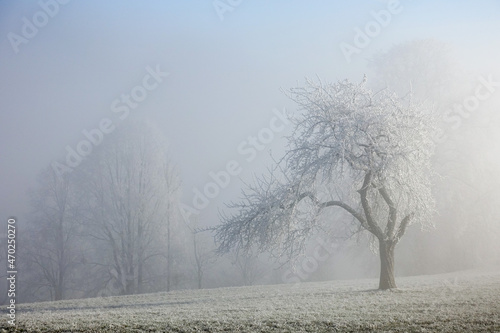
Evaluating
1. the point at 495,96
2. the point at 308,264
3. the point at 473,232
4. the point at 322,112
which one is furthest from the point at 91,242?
the point at 495,96

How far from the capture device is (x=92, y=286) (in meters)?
38.4

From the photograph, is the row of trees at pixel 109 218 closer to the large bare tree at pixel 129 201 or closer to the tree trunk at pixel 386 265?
the large bare tree at pixel 129 201

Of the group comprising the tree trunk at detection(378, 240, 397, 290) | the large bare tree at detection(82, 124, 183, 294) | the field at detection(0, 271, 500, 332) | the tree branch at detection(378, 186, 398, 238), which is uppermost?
the large bare tree at detection(82, 124, 183, 294)

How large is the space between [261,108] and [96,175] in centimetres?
10072

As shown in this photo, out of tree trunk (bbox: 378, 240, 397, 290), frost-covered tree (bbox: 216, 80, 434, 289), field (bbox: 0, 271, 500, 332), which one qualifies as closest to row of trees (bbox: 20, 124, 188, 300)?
frost-covered tree (bbox: 216, 80, 434, 289)

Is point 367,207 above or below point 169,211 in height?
below

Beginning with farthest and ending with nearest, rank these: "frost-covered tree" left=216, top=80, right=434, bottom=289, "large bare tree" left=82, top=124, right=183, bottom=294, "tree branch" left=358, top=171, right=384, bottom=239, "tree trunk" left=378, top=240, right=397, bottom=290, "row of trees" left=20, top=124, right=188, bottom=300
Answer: "row of trees" left=20, top=124, right=188, bottom=300 < "large bare tree" left=82, top=124, right=183, bottom=294 < "tree trunk" left=378, top=240, right=397, bottom=290 < "tree branch" left=358, top=171, right=384, bottom=239 < "frost-covered tree" left=216, top=80, right=434, bottom=289

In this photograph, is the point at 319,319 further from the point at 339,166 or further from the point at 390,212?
the point at 390,212

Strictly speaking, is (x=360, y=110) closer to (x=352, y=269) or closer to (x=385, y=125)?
(x=385, y=125)

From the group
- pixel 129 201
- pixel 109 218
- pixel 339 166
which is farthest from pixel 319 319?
pixel 109 218

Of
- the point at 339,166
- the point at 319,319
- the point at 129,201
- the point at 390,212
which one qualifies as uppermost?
the point at 129,201

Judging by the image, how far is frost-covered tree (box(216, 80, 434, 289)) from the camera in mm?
17156

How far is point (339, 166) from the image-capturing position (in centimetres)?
1786

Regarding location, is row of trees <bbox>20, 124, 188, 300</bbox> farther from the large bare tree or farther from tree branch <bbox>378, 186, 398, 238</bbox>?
tree branch <bbox>378, 186, 398, 238</bbox>
